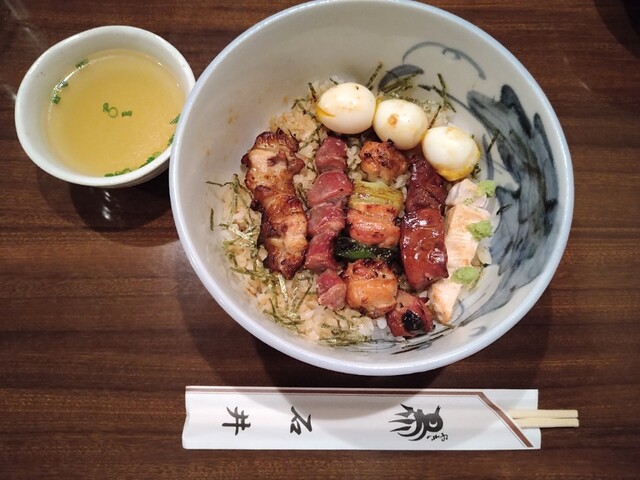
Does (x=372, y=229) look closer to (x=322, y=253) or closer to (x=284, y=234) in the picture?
(x=322, y=253)

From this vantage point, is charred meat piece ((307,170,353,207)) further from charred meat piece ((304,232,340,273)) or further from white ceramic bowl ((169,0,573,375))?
white ceramic bowl ((169,0,573,375))

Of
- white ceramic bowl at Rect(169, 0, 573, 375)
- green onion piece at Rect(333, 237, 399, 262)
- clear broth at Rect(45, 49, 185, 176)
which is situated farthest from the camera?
clear broth at Rect(45, 49, 185, 176)

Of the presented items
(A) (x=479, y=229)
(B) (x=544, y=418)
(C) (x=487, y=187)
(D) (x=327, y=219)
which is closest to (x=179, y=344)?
(D) (x=327, y=219)

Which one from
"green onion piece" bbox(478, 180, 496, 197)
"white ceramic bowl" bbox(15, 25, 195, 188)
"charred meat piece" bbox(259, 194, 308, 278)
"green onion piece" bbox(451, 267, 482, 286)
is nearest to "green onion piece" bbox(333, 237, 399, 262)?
"charred meat piece" bbox(259, 194, 308, 278)

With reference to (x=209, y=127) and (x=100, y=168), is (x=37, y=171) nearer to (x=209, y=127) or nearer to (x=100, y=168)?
(x=100, y=168)

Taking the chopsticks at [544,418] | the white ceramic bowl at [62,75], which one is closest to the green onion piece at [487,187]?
the chopsticks at [544,418]
